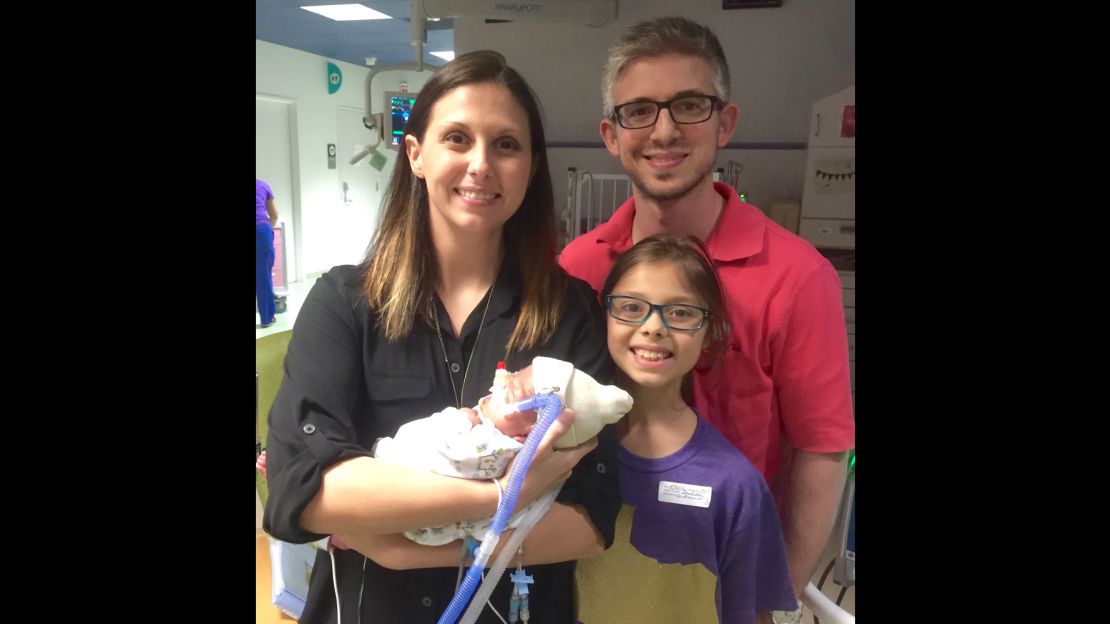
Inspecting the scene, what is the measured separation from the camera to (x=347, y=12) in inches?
39.8

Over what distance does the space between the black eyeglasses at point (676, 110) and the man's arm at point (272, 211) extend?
65 centimetres

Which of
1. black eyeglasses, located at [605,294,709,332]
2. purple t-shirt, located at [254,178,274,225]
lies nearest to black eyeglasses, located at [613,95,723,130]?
black eyeglasses, located at [605,294,709,332]

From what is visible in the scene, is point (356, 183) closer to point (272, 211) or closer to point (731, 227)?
point (272, 211)

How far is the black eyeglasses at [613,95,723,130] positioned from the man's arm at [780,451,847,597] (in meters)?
0.66

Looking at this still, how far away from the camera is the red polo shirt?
3.28 ft

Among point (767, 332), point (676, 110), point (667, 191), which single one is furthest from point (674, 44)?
point (767, 332)

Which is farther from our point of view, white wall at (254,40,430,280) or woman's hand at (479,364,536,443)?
white wall at (254,40,430,280)

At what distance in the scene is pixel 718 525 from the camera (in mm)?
1010

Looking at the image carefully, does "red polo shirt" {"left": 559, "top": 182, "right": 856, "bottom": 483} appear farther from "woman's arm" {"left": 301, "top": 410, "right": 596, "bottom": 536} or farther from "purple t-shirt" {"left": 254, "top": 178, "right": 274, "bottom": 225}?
"purple t-shirt" {"left": 254, "top": 178, "right": 274, "bottom": 225}

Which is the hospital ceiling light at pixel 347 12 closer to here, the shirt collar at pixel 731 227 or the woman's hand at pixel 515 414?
the shirt collar at pixel 731 227

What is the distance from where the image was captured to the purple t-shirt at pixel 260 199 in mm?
981

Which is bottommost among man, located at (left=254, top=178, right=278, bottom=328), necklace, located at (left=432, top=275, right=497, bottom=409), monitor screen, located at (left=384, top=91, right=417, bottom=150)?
necklace, located at (left=432, top=275, right=497, bottom=409)
